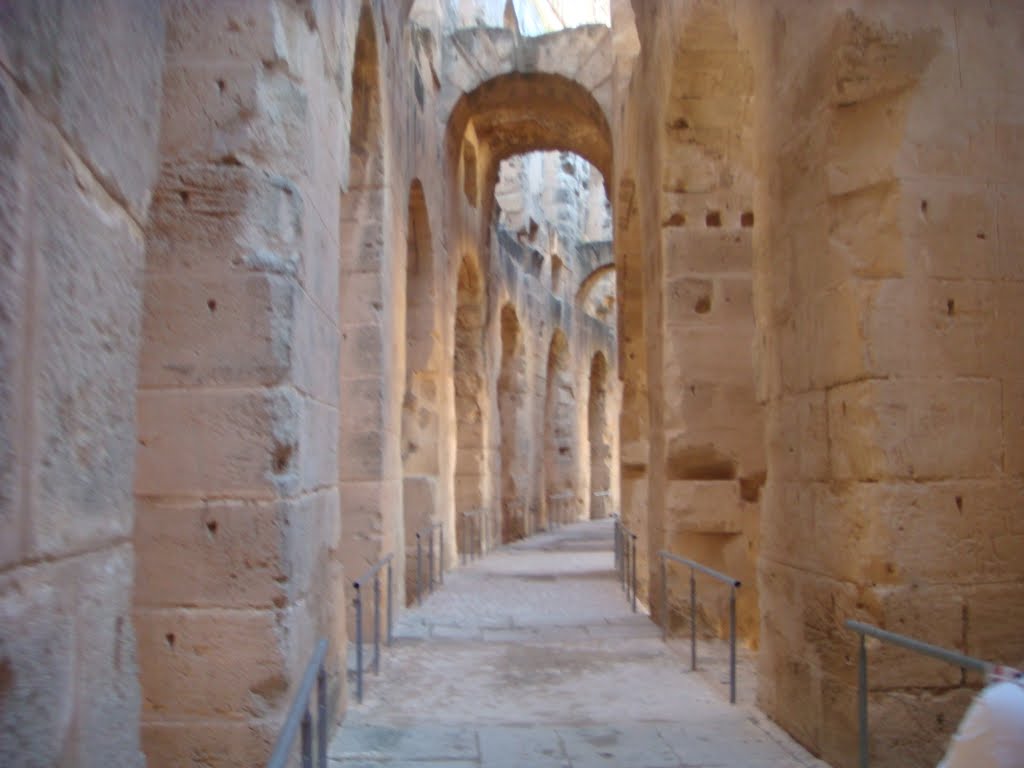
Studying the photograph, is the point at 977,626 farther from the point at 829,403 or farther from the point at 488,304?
the point at 488,304

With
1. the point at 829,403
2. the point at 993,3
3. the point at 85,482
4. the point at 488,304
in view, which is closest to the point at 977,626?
the point at 829,403

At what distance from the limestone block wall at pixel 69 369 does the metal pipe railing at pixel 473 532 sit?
38.4ft

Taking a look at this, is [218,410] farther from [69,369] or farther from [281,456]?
[69,369]

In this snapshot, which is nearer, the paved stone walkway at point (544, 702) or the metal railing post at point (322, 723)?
the metal railing post at point (322, 723)

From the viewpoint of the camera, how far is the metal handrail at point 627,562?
28.0 ft

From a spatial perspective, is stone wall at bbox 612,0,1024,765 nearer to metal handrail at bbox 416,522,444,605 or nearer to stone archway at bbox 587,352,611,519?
metal handrail at bbox 416,522,444,605

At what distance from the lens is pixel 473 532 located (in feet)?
46.4

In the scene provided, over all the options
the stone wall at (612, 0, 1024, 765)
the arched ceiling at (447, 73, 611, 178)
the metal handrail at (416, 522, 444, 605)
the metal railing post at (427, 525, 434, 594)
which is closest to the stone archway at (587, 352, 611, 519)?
the arched ceiling at (447, 73, 611, 178)

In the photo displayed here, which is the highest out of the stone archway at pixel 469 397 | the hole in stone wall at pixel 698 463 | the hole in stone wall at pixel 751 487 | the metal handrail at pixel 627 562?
the stone archway at pixel 469 397

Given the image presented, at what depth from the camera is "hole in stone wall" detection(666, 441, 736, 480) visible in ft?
24.4

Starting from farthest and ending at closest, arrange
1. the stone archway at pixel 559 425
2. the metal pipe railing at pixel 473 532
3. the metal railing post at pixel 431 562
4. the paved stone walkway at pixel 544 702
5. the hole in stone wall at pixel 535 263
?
the stone archway at pixel 559 425
the hole in stone wall at pixel 535 263
the metal pipe railing at pixel 473 532
the metal railing post at pixel 431 562
the paved stone walkway at pixel 544 702

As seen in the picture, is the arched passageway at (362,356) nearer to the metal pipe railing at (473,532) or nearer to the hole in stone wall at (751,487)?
the hole in stone wall at (751,487)

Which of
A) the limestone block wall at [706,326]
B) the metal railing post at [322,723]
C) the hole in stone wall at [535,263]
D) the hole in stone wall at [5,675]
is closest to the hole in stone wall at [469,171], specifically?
the hole in stone wall at [535,263]

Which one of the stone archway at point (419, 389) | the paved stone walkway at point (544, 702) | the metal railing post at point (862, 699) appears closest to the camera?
the metal railing post at point (862, 699)
